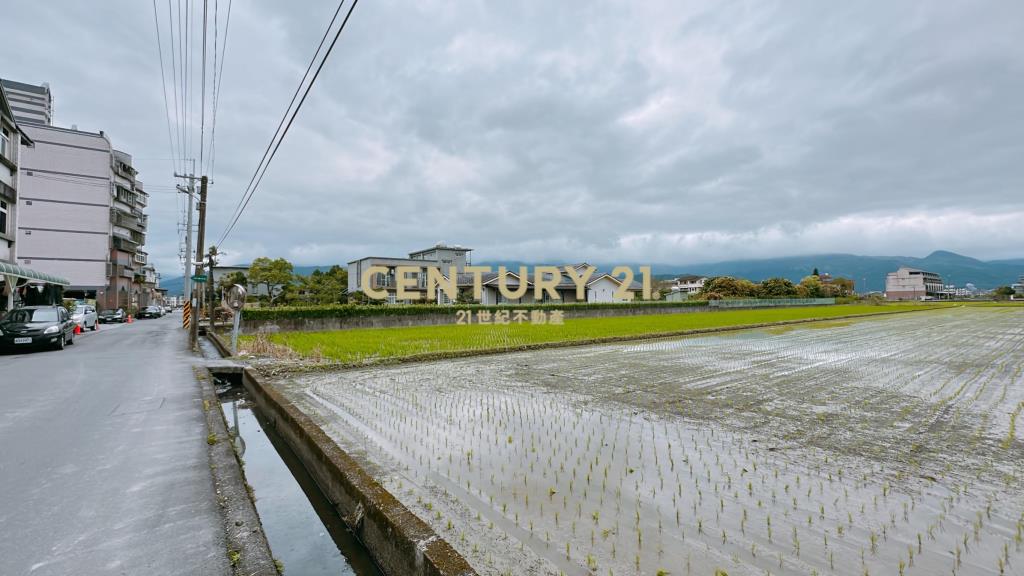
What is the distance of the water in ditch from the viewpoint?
3.30m

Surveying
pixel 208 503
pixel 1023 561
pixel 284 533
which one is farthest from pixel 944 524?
pixel 208 503

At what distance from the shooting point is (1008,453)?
468 cm

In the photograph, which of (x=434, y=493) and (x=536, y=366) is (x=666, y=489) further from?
(x=536, y=366)

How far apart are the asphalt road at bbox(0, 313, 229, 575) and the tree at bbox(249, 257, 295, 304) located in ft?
142

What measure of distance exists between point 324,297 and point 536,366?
126ft

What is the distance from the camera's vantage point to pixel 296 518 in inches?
156

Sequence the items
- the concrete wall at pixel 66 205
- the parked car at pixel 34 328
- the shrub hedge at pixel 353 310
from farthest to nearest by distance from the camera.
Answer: the concrete wall at pixel 66 205
the shrub hedge at pixel 353 310
the parked car at pixel 34 328

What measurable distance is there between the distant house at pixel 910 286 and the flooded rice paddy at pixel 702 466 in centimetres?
13176

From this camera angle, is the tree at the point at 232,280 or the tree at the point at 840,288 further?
the tree at the point at 840,288

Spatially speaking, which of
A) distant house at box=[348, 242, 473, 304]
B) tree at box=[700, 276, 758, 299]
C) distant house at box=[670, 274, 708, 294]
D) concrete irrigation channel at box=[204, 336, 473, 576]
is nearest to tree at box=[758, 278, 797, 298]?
tree at box=[700, 276, 758, 299]

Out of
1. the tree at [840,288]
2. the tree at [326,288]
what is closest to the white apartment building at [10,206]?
the tree at [326,288]

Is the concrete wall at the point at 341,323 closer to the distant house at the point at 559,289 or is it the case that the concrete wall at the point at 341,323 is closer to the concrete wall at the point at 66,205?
the distant house at the point at 559,289

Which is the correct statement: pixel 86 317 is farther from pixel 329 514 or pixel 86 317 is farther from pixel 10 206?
pixel 329 514

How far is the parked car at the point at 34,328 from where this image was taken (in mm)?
12742
